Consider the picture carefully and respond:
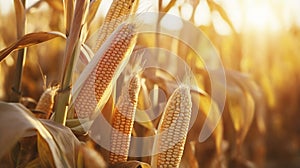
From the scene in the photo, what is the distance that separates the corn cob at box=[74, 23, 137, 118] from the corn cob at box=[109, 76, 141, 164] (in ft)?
0.17

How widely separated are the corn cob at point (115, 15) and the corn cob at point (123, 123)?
0.53ft

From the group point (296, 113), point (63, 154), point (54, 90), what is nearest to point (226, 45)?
point (296, 113)

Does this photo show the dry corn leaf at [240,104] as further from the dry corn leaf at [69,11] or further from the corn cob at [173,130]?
the dry corn leaf at [69,11]

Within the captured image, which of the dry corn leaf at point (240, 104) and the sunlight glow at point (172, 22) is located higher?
the sunlight glow at point (172, 22)

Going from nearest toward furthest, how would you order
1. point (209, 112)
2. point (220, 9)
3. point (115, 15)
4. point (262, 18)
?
point (115, 15), point (209, 112), point (220, 9), point (262, 18)

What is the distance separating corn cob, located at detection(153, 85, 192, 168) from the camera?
1.33m

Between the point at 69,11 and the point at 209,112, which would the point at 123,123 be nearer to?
the point at 69,11

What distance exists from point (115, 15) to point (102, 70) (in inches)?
6.8

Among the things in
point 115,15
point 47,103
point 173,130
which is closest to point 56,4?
point 47,103

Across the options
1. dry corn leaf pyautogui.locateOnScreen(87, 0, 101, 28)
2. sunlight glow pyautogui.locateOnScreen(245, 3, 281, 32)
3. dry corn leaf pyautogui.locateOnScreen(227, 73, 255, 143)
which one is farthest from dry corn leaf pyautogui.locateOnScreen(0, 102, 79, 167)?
sunlight glow pyautogui.locateOnScreen(245, 3, 281, 32)

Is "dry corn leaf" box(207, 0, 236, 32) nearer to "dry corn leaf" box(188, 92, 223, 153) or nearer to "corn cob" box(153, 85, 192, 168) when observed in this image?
"dry corn leaf" box(188, 92, 223, 153)

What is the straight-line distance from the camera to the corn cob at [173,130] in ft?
4.35

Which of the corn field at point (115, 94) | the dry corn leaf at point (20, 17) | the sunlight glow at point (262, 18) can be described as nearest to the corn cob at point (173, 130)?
the corn field at point (115, 94)

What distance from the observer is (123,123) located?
1.36m
